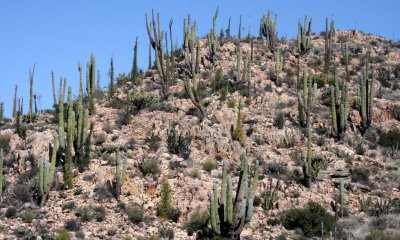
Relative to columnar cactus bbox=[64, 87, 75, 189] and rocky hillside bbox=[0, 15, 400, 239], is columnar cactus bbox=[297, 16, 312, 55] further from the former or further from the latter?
columnar cactus bbox=[64, 87, 75, 189]

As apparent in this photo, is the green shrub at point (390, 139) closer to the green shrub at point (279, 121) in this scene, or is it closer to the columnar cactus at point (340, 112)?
the columnar cactus at point (340, 112)

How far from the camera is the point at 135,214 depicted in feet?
55.4

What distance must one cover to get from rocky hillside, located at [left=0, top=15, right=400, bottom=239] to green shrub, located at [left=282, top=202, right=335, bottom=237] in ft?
0.13

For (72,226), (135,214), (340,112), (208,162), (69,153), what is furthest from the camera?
(340,112)

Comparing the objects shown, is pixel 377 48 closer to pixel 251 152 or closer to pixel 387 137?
pixel 387 137

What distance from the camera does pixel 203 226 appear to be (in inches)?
653

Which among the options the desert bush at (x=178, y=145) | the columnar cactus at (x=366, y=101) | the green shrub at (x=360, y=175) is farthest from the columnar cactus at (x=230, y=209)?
the columnar cactus at (x=366, y=101)

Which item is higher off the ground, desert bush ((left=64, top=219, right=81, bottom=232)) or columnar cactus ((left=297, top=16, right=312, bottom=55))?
columnar cactus ((left=297, top=16, right=312, bottom=55))

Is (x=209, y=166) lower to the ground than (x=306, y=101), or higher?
lower

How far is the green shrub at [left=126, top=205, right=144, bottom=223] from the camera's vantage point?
1683cm

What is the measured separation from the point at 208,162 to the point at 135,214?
405 cm

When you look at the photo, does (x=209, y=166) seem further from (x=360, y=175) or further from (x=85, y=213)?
(x=360, y=175)

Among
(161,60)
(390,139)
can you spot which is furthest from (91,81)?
(390,139)

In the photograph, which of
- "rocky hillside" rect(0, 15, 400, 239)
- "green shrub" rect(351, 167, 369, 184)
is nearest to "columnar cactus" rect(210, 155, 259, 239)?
"rocky hillside" rect(0, 15, 400, 239)
